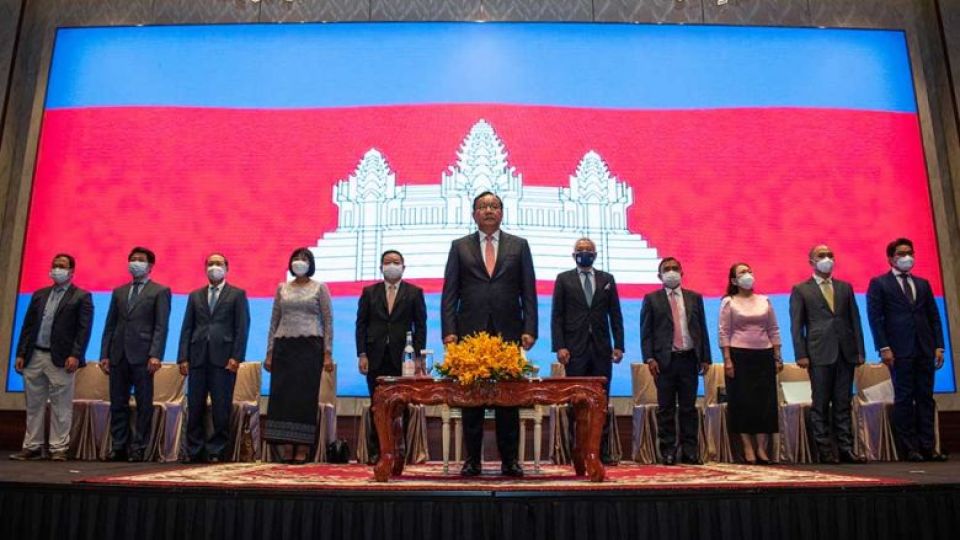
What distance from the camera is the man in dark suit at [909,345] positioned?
5.71 metres

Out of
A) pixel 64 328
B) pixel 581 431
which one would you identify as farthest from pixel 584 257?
pixel 64 328

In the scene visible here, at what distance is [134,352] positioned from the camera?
19.3 feet

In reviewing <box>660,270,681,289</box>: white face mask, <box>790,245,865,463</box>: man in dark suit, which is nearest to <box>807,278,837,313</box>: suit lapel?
<box>790,245,865,463</box>: man in dark suit

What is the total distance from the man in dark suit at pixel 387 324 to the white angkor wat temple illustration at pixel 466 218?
1479mm

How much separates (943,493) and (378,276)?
15.5ft

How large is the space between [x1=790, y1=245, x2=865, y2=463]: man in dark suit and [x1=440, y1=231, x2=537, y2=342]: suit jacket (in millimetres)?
2469

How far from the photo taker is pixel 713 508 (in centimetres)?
318

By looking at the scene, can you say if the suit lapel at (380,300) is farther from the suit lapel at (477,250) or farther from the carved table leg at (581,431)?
the carved table leg at (581,431)

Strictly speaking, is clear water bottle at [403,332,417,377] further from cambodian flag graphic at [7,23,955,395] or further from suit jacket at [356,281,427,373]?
cambodian flag graphic at [7,23,955,395]

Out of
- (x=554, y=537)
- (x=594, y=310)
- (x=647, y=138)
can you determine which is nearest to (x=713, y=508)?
(x=554, y=537)

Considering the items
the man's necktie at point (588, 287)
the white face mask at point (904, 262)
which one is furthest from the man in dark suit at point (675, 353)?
the white face mask at point (904, 262)

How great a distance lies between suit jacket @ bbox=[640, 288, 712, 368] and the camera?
223 inches

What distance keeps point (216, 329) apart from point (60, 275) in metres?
1.31

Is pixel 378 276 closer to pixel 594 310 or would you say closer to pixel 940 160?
pixel 594 310
